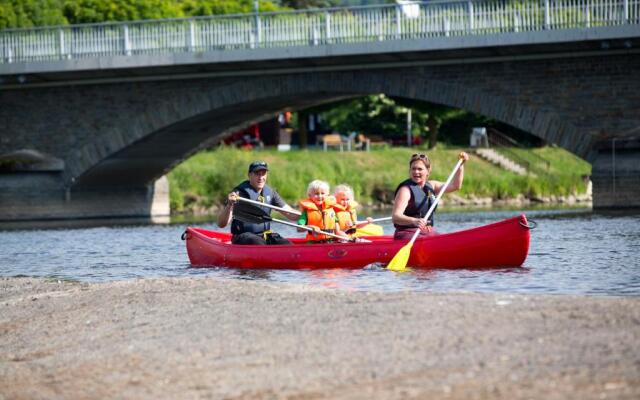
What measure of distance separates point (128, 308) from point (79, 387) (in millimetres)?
2936

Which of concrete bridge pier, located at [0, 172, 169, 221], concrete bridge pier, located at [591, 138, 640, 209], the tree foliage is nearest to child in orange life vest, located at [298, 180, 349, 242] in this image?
concrete bridge pier, located at [591, 138, 640, 209]

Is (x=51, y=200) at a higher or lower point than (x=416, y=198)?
lower

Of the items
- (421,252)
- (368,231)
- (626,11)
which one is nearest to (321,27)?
(626,11)

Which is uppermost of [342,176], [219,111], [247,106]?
[247,106]

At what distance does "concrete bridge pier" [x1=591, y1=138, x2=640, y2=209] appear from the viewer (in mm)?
28359

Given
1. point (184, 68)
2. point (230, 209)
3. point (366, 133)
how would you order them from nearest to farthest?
1. point (230, 209)
2. point (184, 68)
3. point (366, 133)

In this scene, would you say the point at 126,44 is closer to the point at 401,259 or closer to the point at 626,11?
the point at 626,11

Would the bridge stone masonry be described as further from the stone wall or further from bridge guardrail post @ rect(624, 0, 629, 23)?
bridge guardrail post @ rect(624, 0, 629, 23)

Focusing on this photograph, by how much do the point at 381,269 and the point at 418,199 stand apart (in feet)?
3.12

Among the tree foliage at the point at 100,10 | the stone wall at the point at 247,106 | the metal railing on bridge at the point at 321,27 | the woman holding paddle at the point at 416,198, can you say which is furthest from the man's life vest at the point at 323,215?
the tree foliage at the point at 100,10

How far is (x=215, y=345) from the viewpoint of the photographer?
30.2 ft

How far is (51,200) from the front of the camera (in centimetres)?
3659

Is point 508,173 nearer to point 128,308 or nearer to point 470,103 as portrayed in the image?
point 470,103

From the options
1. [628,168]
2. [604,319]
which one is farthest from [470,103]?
[604,319]
